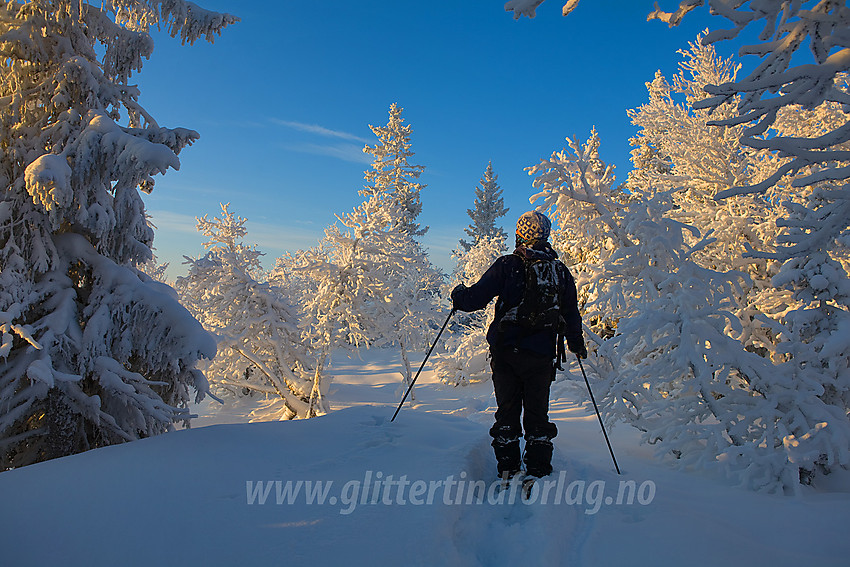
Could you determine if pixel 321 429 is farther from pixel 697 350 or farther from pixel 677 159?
pixel 677 159

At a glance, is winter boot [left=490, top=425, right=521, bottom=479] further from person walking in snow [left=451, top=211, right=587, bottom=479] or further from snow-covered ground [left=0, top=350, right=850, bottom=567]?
snow-covered ground [left=0, top=350, right=850, bottom=567]

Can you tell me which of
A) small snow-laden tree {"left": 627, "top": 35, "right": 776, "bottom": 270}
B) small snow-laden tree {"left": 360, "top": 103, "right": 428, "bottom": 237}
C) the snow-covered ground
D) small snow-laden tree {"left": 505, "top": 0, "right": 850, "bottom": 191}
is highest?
small snow-laden tree {"left": 360, "top": 103, "right": 428, "bottom": 237}

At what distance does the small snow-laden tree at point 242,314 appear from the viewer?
1362 cm

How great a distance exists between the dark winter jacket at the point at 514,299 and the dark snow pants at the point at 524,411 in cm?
10

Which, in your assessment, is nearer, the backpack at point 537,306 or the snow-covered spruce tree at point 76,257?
the backpack at point 537,306

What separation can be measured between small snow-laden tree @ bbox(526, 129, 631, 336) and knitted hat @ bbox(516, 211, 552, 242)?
2.22 metres

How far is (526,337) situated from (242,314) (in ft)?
40.6

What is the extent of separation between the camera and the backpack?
3.60 m

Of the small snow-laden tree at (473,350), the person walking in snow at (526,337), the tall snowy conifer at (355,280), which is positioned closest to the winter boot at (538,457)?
the person walking in snow at (526,337)

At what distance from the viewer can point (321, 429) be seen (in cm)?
397

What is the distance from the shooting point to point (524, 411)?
360 cm

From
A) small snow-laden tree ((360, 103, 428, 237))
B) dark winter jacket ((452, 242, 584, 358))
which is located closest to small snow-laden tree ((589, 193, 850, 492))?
dark winter jacket ((452, 242, 584, 358))

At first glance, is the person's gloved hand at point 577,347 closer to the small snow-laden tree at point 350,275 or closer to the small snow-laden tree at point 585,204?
the small snow-laden tree at point 585,204

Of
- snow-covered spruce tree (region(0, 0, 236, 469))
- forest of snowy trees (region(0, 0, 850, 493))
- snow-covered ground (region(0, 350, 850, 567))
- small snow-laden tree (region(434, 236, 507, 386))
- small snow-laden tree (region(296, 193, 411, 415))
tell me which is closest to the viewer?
snow-covered ground (region(0, 350, 850, 567))
